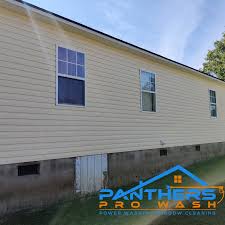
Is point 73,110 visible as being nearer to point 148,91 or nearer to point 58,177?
point 58,177

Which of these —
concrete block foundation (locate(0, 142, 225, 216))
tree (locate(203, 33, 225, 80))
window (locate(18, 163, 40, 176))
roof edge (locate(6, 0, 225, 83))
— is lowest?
concrete block foundation (locate(0, 142, 225, 216))

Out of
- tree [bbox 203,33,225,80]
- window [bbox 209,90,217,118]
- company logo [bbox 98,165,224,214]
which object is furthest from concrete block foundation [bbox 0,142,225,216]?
tree [bbox 203,33,225,80]

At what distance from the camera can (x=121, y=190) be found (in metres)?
6.94

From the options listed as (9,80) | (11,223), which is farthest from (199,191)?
(9,80)

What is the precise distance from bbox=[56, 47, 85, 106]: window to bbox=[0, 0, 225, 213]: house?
0.08ft

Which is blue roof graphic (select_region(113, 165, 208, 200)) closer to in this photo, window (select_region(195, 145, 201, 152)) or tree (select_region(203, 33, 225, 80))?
window (select_region(195, 145, 201, 152))

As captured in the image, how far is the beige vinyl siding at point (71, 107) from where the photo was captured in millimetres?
5012

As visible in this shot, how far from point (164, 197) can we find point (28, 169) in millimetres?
3354

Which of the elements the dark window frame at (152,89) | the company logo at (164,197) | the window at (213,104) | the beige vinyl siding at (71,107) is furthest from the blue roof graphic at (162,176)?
the window at (213,104)

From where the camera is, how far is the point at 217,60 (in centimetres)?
2817

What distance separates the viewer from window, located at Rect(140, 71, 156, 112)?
8594mm

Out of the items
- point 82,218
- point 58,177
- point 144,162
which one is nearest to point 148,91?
point 144,162

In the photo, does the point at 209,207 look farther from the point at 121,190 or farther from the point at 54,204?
the point at 54,204

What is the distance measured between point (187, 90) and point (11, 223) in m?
8.95
